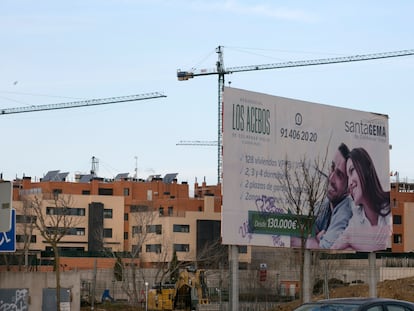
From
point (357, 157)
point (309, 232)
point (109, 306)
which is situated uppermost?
point (357, 157)

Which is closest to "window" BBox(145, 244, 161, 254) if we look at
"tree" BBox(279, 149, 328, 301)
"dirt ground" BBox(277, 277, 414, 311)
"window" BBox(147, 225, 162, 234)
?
"window" BBox(147, 225, 162, 234)

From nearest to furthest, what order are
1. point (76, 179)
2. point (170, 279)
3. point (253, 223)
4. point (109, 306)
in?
point (253, 223) < point (109, 306) < point (170, 279) < point (76, 179)

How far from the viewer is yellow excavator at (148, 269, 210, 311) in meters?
57.9

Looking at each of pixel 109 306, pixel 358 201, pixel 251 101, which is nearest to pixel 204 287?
pixel 109 306

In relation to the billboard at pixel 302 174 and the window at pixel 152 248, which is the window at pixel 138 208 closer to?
the window at pixel 152 248

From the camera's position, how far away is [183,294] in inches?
2335

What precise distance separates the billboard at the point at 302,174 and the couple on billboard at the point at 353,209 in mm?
35

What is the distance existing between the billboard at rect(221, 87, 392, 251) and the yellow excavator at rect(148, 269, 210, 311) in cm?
2470

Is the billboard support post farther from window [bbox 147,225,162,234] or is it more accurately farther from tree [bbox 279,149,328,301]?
window [bbox 147,225,162,234]

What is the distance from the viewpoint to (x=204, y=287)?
2324 inches

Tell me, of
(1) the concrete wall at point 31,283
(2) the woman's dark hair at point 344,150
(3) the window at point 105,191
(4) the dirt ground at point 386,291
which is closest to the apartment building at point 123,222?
(3) the window at point 105,191

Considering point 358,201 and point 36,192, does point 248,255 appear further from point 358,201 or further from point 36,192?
point 358,201

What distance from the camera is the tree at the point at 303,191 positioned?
99.6 feet

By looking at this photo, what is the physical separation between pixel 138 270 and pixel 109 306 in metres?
24.1
